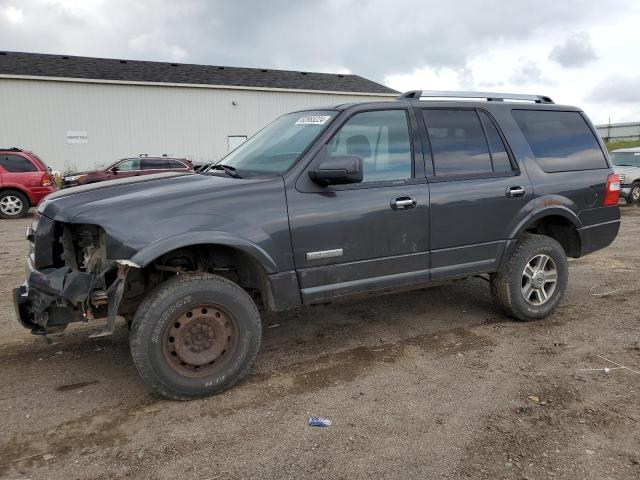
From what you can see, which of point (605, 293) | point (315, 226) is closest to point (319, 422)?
point (315, 226)

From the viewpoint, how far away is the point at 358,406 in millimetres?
3264

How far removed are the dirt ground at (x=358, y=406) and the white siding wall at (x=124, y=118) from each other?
724 inches

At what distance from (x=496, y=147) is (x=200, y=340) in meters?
2.98

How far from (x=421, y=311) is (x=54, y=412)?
334 cm

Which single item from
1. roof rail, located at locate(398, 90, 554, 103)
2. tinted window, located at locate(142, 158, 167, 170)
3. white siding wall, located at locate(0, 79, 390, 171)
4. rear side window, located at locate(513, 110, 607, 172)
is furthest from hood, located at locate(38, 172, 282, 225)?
white siding wall, located at locate(0, 79, 390, 171)

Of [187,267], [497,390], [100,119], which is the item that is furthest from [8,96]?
[497,390]

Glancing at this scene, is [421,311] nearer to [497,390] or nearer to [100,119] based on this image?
[497,390]

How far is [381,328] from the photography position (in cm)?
470

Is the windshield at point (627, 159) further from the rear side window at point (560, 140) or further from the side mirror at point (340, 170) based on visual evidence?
the side mirror at point (340, 170)

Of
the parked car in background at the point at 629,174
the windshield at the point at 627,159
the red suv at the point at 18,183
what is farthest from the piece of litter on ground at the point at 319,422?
the windshield at the point at 627,159

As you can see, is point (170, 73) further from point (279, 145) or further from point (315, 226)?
point (315, 226)

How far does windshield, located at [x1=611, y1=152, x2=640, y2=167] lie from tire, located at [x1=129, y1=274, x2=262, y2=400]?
51.5ft

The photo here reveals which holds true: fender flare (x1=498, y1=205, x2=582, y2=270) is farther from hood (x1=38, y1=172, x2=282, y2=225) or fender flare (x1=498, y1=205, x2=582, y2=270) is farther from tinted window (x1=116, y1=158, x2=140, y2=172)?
tinted window (x1=116, y1=158, x2=140, y2=172)

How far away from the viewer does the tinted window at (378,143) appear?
12.7ft
